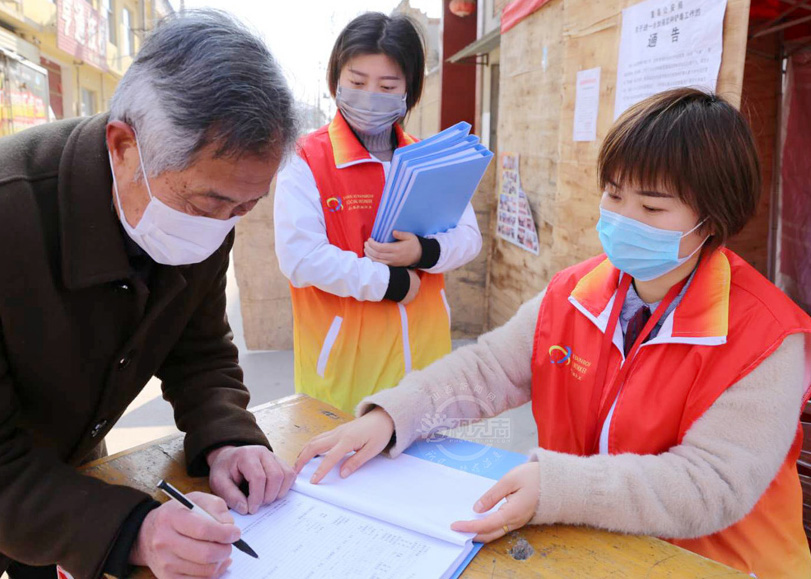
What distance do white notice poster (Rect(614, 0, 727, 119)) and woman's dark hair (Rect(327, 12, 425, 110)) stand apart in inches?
39.3

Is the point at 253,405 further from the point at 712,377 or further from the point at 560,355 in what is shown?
the point at 712,377

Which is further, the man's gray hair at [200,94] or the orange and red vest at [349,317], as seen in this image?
the orange and red vest at [349,317]

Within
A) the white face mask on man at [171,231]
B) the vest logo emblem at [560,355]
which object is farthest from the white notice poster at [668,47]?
the white face mask on man at [171,231]

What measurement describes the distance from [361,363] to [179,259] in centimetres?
95

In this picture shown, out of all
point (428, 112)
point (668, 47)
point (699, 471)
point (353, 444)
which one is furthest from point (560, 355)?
point (428, 112)

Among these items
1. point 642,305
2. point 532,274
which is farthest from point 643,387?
point 532,274

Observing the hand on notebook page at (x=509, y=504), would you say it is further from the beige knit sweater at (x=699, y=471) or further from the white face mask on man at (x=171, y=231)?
the white face mask on man at (x=171, y=231)

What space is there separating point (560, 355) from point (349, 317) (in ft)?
2.63

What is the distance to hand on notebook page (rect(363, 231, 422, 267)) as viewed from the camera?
1.96m

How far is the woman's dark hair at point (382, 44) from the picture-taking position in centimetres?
209

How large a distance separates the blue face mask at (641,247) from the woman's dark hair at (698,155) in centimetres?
6

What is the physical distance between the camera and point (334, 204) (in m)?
2.03

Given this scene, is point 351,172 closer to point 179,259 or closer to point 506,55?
point 179,259

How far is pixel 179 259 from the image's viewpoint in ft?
3.88
